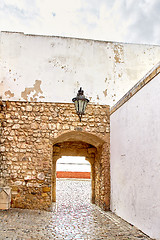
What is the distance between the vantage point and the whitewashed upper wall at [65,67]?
6684 millimetres

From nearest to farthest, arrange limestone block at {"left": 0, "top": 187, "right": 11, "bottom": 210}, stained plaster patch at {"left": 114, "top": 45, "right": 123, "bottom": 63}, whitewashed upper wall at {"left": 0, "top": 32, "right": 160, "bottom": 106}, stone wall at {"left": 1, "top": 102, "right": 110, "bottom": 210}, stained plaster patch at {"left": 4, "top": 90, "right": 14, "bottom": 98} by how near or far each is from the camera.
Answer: limestone block at {"left": 0, "top": 187, "right": 11, "bottom": 210} → stone wall at {"left": 1, "top": 102, "right": 110, "bottom": 210} → stained plaster patch at {"left": 4, "top": 90, "right": 14, "bottom": 98} → whitewashed upper wall at {"left": 0, "top": 32, "right": 160, "bottom": 106} → stained plaster patch at {"left": 114, "top": 45, "right": 123, "bottom": 63}

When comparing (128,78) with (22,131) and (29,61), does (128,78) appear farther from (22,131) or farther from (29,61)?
(22,131)

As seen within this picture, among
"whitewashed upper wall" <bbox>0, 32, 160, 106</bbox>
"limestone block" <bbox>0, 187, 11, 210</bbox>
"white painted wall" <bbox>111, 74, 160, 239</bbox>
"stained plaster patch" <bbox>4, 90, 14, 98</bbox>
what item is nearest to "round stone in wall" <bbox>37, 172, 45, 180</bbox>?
"limestone block" <bbox>0, 187, 11, 210</bbox>

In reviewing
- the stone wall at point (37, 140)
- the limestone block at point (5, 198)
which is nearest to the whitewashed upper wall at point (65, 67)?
the stone wall at point (37, 140)

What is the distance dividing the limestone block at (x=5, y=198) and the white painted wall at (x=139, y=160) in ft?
8.25

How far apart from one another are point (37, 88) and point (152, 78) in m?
3.49

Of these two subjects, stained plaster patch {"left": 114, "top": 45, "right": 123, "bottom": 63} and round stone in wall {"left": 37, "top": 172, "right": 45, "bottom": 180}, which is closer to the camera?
round stone in wall {"left": 37, "top": 172, "right": 45, "bottom": 180}

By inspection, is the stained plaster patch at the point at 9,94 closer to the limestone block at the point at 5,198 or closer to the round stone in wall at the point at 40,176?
the round stone in wall at the point at 40,176

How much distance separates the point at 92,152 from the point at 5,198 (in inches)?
135

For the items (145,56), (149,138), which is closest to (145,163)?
(149,138)

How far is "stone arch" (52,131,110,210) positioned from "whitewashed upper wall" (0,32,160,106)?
1.07 meters

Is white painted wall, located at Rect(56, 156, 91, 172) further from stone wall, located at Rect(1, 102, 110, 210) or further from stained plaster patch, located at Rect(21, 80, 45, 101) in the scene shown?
stained plaster patch, located at Rect(21, 80, 45, 101)

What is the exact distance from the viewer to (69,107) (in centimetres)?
668

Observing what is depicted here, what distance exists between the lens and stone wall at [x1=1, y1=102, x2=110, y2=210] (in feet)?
20.5
